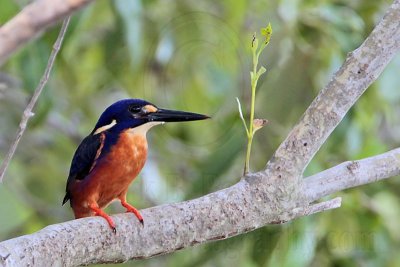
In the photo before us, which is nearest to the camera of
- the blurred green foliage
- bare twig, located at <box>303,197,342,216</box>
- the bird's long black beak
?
bare twig, located at <box>303,197,342,216</box>

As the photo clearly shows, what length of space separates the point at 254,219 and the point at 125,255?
0.31 meters

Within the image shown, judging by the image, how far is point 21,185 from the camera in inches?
197

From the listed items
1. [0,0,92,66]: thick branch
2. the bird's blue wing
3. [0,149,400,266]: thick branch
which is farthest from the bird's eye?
[0,0,92,66]: thick branch

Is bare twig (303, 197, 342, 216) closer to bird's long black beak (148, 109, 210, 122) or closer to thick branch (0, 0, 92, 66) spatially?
bird's long black beak (148, 109, 210, 122)

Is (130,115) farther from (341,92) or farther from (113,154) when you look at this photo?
(341,92)

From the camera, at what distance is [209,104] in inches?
207

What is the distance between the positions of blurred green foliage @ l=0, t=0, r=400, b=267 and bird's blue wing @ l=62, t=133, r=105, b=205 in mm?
372

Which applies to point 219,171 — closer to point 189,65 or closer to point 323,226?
point 323,226

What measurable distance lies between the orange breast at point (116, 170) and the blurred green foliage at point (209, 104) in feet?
1.50

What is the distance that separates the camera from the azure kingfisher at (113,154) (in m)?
2.65

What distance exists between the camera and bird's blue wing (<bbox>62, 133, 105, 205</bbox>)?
268 cm

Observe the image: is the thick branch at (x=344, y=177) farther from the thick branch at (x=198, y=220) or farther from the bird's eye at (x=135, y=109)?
the bird's eye at (x=135, y=109)

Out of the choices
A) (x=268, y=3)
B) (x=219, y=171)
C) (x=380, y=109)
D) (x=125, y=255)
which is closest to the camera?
(x=125, y=255)

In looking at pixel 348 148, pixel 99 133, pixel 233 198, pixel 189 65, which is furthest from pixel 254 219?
pixel 189 65
